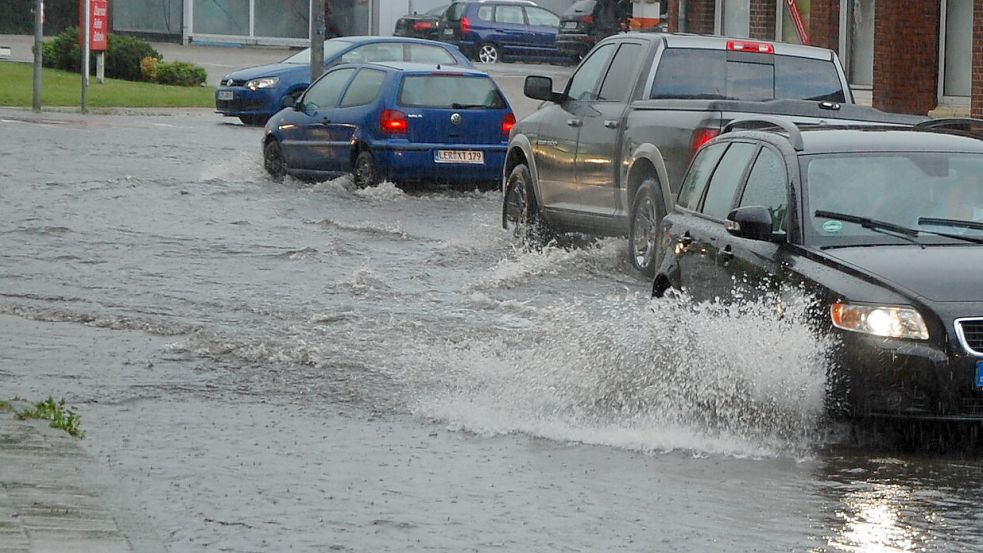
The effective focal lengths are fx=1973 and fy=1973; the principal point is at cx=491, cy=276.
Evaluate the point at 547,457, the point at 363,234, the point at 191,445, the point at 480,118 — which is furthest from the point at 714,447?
the point at 480,118

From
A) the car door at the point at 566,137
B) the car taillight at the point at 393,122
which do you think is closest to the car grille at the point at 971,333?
the car door at the point at 566,137

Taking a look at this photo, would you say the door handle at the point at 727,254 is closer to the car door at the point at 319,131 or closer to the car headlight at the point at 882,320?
the car headlight at the point at 882,320

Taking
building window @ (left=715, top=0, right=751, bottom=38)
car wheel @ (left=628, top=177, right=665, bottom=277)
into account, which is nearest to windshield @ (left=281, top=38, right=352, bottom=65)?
building window @ (left=715, top=0, right=751, bottom=38)

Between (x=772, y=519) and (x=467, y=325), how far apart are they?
5516mm

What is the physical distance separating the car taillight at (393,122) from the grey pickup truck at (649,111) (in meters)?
5.53

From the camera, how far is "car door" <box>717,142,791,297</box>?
358 inches

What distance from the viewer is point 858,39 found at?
28219mm

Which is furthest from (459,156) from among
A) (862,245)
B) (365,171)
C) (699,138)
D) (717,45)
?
(862,245)

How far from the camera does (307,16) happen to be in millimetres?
58656

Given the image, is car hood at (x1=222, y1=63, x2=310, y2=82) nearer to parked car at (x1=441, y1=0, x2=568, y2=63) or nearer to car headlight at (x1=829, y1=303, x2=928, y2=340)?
parked car at (x1=441, y1=0, x2=568, y2=63)

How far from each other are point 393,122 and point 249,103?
40.2 ft

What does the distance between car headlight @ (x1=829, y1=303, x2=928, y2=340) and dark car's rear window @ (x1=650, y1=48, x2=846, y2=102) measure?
7.07 meters

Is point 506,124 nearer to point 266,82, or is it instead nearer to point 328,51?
point 266,82

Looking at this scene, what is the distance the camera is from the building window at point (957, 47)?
24.9 metres
